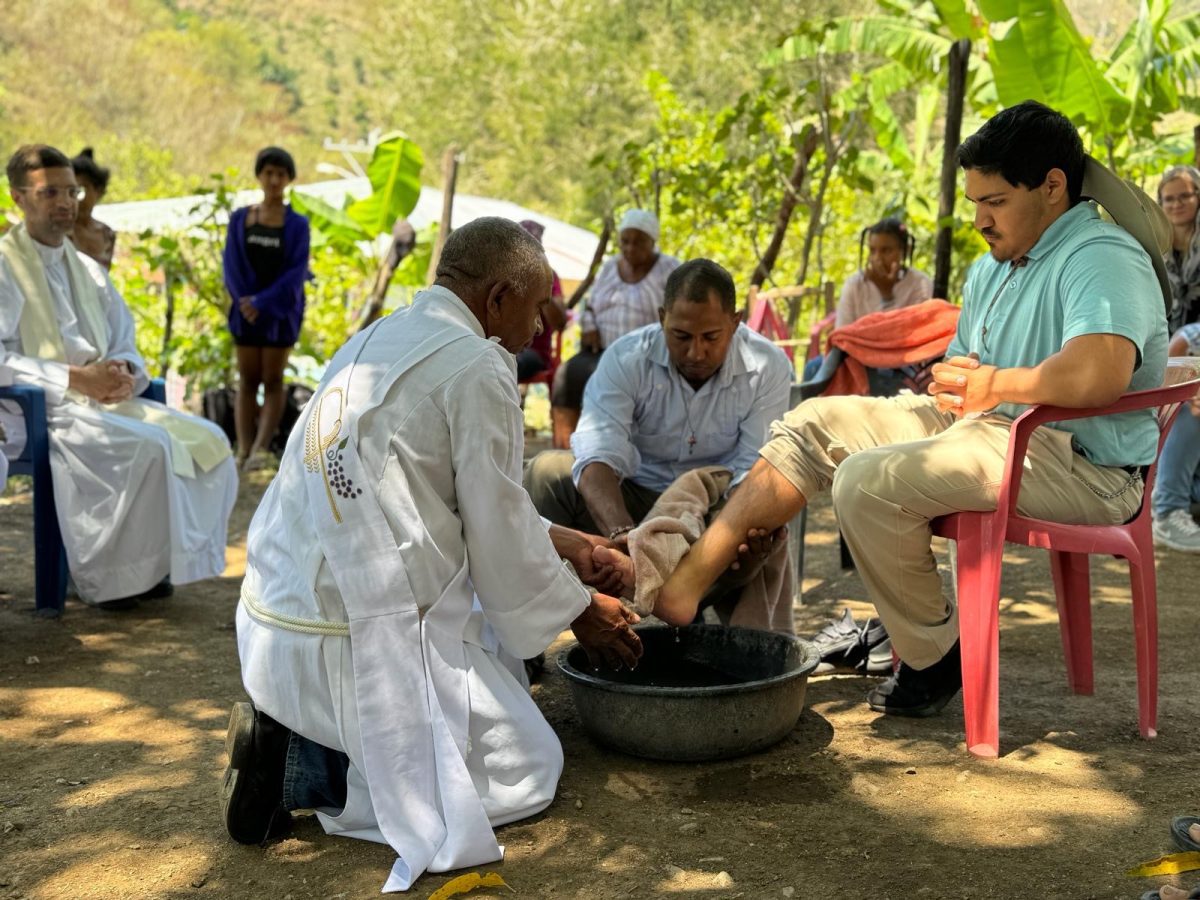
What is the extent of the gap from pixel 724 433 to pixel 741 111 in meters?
6.15

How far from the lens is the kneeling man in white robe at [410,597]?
297 cm

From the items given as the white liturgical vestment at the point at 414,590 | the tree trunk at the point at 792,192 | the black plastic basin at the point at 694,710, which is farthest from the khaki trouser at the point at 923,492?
the tree trunk at the point at 792,192

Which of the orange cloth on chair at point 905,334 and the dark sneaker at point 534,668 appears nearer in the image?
the dark sneaker at point 534,668

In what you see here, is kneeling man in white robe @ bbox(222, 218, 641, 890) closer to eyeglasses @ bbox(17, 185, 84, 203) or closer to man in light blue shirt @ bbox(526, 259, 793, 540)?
man in light blue shirt @ bbox(526, 259, 793, 540)

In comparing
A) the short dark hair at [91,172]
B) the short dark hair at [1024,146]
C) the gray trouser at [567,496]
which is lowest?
the gray trouser at [567,496]

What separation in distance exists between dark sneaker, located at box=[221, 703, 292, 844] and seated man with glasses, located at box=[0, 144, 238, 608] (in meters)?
2.47

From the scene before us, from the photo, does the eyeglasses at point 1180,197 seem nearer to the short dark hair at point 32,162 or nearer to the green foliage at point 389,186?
the short dark hair at point 32,162

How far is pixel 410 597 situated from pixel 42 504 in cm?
296

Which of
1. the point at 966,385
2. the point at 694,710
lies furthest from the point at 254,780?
the point at 966,385

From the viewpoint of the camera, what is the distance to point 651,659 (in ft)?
13.4

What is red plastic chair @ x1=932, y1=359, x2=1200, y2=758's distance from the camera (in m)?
3.50

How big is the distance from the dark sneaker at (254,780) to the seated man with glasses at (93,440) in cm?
247

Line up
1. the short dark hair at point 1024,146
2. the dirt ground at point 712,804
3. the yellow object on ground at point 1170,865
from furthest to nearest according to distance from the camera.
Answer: the short dark hair at point 1024,146 < the dirt ground at point 712,804 < the yellow object on ground at point 1170,865

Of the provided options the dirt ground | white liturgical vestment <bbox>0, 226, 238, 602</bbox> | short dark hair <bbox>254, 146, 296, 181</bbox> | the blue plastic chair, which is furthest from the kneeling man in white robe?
short dark hair <bbox>254, 146, 296, 181</bbox>
